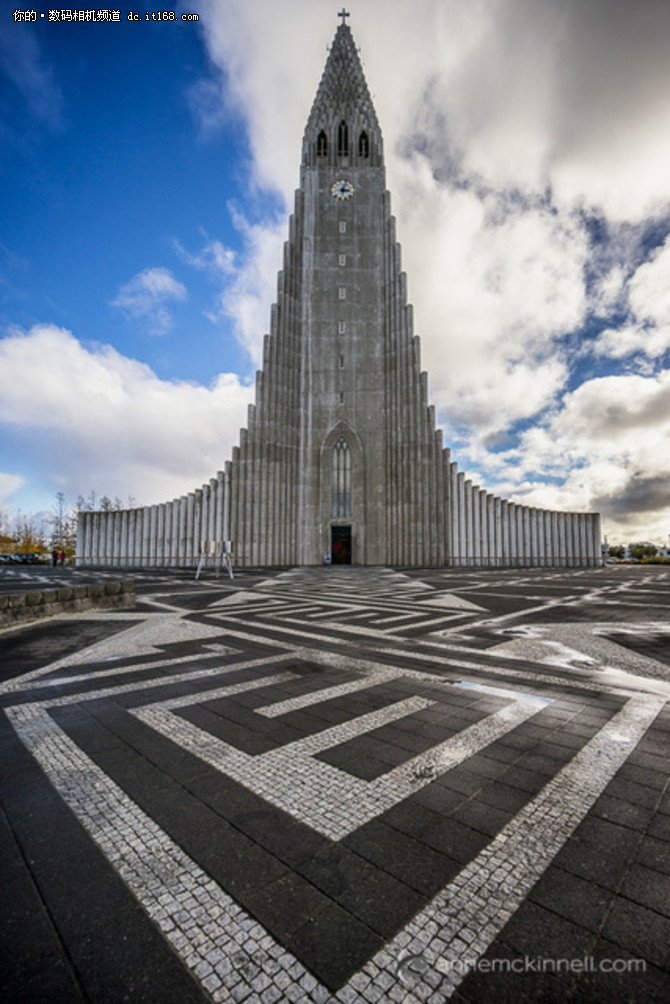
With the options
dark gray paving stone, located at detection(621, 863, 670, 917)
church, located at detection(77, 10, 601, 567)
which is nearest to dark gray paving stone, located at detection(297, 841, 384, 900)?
dark gray paving stone, located at detection(621, 863, 670, 917)

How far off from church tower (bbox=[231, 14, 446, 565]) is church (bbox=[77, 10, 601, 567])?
0.42 ft

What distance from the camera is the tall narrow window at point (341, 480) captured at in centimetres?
4431

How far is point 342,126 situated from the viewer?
157 ft

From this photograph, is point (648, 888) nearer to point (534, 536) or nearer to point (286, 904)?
point (286, 904)

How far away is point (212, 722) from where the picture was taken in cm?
476

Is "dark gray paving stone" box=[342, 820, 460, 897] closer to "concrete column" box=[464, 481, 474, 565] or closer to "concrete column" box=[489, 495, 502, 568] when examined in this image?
"concrete column" box=[464, 481, 474, 565]

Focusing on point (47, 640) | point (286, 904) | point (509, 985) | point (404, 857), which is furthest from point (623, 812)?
point (47, 640)

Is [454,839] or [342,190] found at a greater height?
[342,190]

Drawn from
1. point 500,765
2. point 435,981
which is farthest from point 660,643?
point 435,981

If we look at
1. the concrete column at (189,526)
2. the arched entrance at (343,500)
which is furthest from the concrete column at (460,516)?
the concrete column at (189,526)

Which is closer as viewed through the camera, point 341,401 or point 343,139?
point 341,401

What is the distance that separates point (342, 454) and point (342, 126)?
111 feet

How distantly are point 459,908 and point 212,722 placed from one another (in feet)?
10.1

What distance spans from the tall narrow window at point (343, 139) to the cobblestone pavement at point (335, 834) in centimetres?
5563
